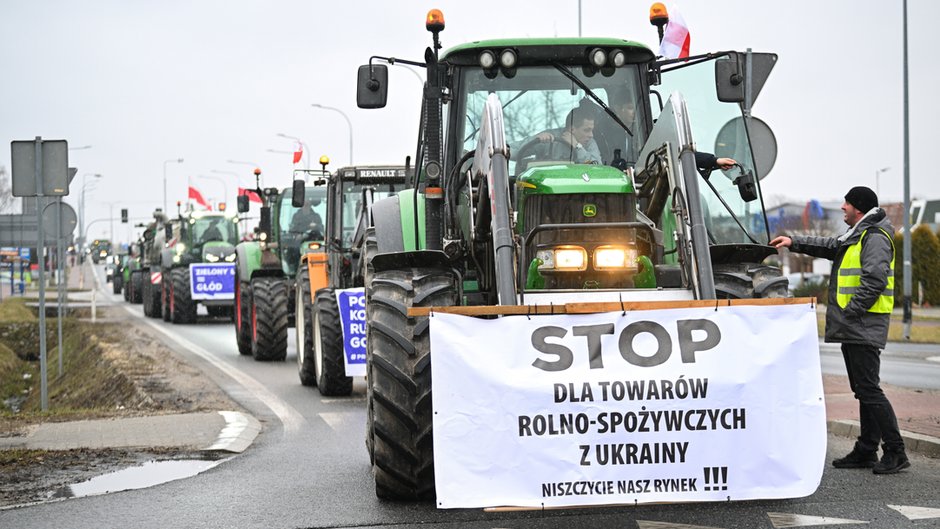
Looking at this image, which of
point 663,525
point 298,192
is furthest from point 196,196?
point 663,525

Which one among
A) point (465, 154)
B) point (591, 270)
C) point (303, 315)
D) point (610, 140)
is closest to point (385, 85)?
point (465, 154)

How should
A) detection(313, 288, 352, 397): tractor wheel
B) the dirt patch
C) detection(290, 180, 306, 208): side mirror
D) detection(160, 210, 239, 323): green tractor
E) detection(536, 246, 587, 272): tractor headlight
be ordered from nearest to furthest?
detection(536, 246, 587, 272): tractor headlight, the dirt patch, detection(313, 288, 352, 397): tractor wheel, detection(290, 180, 306, 208): side mirror, detection(160, 210, 239, 323): green tractor

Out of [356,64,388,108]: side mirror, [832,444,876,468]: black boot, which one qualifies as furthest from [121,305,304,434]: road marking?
[832,444,876,468]: black boot

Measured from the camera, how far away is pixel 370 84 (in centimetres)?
900

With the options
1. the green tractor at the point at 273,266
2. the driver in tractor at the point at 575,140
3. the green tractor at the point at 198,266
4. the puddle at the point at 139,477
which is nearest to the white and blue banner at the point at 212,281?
the green tractor at the point at 198,266

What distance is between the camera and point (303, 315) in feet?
54.4

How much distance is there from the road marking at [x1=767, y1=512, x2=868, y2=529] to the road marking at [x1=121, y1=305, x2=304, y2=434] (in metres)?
5.76

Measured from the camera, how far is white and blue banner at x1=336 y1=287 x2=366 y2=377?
13.8m

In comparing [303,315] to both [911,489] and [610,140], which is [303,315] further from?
[911,489]

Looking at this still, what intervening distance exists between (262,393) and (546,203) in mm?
8358

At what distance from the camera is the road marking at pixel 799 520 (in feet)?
22.5

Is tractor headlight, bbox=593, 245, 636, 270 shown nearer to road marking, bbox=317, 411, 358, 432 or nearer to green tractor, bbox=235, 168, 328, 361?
road marking, bbox=317, 411, 358, 432

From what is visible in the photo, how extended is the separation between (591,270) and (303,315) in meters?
9.32

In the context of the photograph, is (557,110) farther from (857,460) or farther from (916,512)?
(916,512)
